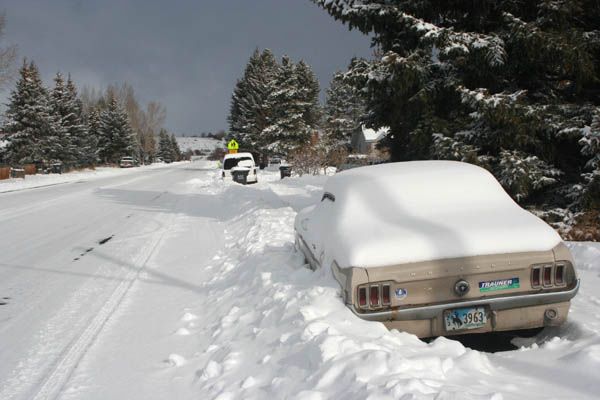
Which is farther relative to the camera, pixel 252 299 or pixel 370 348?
pixel 252 299

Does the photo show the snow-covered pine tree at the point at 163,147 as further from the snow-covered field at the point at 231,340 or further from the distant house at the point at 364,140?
the snow-covered field at the point at 231,340

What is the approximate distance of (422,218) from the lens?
13.5 feet

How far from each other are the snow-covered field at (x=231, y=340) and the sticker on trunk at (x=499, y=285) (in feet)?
1.80

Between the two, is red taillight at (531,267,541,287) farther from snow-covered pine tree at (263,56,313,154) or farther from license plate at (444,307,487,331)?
snow-covered pine tree at (263,56,313,154)

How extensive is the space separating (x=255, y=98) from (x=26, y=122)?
2295 cm

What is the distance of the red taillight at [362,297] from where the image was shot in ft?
11.8

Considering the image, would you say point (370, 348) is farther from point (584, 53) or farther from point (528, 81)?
point (528, 81)

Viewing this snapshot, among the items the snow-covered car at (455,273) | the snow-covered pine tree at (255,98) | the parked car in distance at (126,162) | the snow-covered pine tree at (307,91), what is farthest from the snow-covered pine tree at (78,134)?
the snow-covered car at (455,273)

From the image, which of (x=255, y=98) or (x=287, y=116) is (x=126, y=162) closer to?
(x=255, y=98)

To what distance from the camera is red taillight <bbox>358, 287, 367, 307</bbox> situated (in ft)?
11.8

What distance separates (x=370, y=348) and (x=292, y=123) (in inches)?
1611

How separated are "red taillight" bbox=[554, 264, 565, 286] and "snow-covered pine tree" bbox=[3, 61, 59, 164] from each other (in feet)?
140

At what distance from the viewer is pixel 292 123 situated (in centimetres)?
4328

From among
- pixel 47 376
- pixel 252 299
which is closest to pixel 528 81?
pixel 252 299
